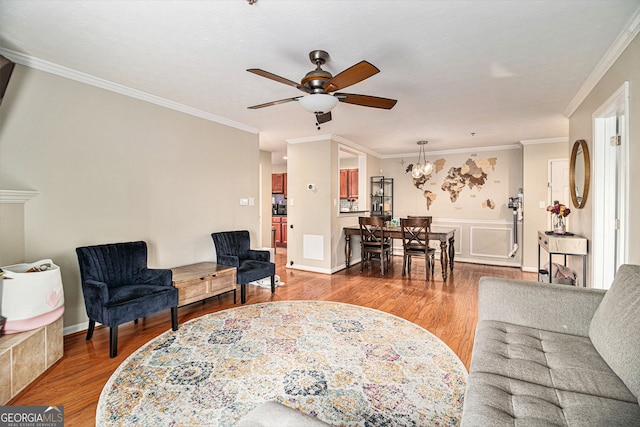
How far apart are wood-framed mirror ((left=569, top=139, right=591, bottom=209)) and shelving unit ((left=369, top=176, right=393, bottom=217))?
3730 mm

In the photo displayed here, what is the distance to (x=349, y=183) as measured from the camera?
747 centimetres

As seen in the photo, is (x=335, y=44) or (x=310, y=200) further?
(x=310, y=200)

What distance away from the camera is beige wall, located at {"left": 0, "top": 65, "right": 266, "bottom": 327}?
258 centimetres

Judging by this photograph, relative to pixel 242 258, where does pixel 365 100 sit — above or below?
above

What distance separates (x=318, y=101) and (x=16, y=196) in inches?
96.8

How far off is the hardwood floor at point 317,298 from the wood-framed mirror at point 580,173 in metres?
1.66

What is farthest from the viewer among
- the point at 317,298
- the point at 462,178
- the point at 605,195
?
the point at 462,178

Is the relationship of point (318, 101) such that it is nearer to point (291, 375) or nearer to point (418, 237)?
point (291, 375)

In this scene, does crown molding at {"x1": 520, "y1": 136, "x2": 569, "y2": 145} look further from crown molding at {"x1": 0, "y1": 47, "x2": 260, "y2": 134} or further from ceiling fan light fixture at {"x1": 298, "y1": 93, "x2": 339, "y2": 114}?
crown molding at {"x1": 0, "y1": 47, "x2": 260, "y2": 134}

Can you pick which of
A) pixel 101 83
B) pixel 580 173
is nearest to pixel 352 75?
pixel 101 83

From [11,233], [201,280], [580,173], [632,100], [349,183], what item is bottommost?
[201,280]

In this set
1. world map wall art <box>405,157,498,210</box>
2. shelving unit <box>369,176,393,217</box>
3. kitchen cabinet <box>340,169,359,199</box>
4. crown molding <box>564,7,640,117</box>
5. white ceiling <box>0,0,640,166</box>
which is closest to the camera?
white ceiling <box>0,0,640,166</box>

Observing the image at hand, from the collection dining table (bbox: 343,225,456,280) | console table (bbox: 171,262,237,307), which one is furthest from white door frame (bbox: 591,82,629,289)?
console table (bbox: 171,262,237,307)

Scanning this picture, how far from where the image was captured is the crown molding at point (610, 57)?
2055 millimetres
